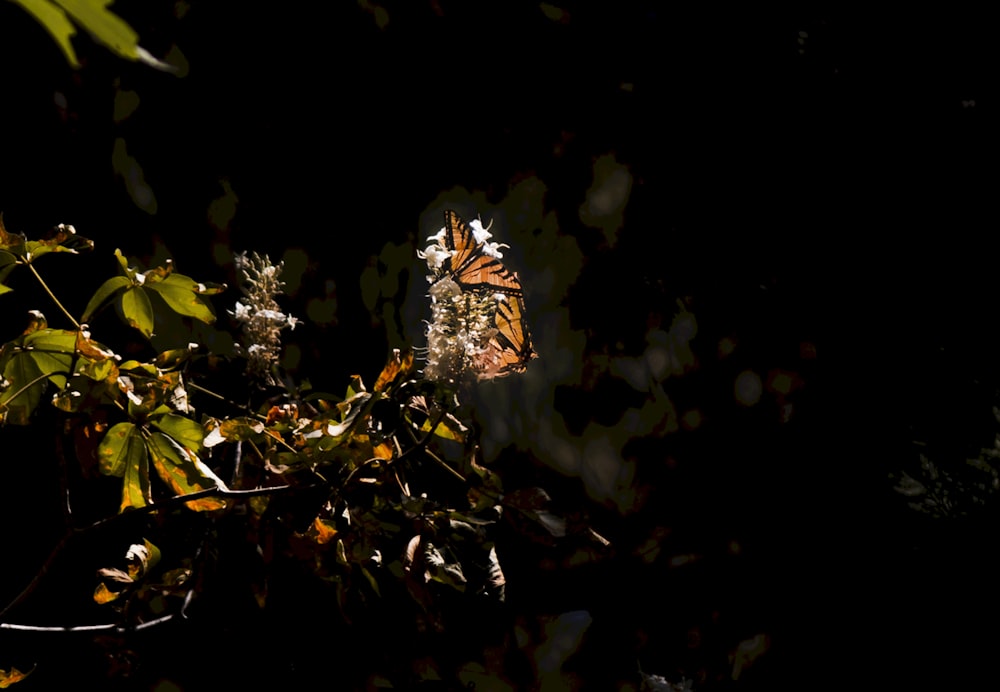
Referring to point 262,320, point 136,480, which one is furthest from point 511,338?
point 136,480

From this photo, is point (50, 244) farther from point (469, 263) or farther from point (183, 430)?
point (469, 263)

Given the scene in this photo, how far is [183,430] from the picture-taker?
607 mm

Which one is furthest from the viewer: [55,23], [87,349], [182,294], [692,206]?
[692,206]

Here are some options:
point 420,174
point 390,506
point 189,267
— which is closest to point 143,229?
point 189,267

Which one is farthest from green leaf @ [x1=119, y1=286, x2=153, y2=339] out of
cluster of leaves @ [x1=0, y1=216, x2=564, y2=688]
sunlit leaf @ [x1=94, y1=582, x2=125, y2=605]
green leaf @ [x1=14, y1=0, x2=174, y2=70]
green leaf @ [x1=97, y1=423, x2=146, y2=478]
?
green leaf @ [x1=14, y1=0, x2=174, y2=70]

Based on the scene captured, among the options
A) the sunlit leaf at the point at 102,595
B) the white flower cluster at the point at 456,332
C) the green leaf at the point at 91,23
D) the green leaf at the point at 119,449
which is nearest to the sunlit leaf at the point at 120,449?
the green leaf at the point at 119,449

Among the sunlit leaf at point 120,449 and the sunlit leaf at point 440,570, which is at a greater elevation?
the sunlit leaf at point 120,449

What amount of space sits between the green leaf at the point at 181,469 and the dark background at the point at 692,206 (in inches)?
11.2

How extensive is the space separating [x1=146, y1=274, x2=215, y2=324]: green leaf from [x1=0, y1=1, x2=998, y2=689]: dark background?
0.21 metres

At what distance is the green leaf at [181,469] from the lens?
584 millimetres

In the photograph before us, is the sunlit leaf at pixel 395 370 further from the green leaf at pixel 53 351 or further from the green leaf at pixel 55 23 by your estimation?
the green leaf at pixel 55 23

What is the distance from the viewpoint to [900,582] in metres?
0.85

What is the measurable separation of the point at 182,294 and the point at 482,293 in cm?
26

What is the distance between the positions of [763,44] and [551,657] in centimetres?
75
